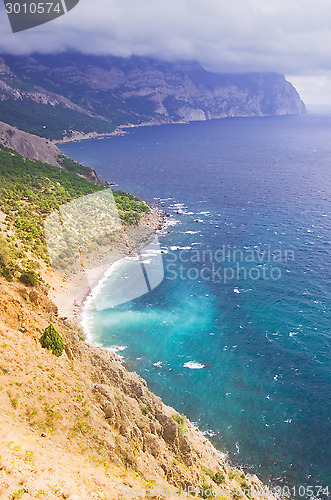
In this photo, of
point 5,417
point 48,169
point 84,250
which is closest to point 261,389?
point 5,417

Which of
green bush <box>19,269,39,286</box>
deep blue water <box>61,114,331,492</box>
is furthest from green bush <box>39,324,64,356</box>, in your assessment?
deep blue water <box>61,114,331,492</box>

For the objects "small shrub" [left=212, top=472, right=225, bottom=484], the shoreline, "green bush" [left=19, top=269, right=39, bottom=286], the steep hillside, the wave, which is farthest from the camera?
the shoreline

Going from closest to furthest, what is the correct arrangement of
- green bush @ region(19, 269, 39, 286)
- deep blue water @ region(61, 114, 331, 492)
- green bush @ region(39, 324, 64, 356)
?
green bush @ region(39, 324, 64, 356), green bush @ region(19, 269, 39, 286), deep blue water @ region(61, 114, 331, 492)

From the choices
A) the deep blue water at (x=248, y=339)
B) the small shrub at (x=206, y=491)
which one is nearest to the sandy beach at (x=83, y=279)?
the deep blue water at (x=248, y=339)

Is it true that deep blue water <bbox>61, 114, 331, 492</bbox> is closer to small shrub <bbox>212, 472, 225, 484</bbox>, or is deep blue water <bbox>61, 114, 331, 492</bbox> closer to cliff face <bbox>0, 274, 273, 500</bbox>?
cliff face <bbox>0, 274, 273, 500</bbox>

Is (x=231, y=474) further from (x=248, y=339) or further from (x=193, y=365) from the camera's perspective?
(x=248, y=339)

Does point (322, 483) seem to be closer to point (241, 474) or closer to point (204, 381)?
point (241, 474)

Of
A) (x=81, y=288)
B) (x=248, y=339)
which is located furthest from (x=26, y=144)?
(x=248, y=339)

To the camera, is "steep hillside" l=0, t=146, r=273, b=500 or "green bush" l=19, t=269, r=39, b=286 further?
"green bush" l=19, t=269, r=39, b=286

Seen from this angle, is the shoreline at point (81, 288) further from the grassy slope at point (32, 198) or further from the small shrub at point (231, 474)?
the small shrub at point (231, 474)
